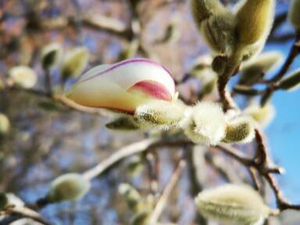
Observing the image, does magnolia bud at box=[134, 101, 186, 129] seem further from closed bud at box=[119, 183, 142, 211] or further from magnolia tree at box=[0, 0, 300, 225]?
closed bud at box=[119, 183, 142, 211]

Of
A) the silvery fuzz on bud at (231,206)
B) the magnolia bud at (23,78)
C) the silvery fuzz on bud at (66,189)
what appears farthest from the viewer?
the magnolia bud at (23,78)

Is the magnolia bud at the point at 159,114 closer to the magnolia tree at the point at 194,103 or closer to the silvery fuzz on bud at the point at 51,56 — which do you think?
the magnolia tree at the point at 194,103

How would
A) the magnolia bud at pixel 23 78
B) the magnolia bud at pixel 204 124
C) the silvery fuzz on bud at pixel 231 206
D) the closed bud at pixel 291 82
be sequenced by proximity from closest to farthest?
the magnolia bud at pixel 204 124 < the silvery fuzz on bud at pixel 231 206 < the closed bud at pixel 291 82 < the magnolia bud at pixel 23 78

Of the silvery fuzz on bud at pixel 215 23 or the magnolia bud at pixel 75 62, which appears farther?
the magnolia bud at pixel 75 62

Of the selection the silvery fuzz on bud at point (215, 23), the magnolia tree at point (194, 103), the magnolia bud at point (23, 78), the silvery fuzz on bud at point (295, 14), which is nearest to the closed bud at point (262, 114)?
the magnolia tree at point (194, 103)

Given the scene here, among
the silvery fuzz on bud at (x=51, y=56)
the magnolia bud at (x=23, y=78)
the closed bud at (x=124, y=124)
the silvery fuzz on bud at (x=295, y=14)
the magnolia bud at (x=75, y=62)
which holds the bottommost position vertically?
the closed bud at (x=124, y=124)

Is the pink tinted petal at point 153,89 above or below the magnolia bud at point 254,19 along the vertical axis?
below

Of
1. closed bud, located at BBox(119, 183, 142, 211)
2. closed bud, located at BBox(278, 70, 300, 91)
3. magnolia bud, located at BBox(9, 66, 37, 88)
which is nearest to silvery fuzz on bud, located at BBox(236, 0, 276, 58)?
closed bud, located at BBox(278, 70, 300, 91)
